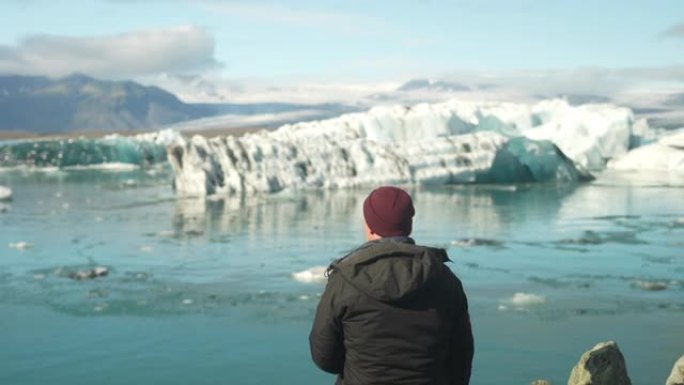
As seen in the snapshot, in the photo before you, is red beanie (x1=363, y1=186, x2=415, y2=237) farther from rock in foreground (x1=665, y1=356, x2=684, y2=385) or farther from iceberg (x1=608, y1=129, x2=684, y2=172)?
iceberg (x1=608, y1=129, x2=684, y2=172)

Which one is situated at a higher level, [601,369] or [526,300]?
[601,369]

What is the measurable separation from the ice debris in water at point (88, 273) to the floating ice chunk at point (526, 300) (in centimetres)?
531

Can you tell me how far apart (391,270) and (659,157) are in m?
40.8

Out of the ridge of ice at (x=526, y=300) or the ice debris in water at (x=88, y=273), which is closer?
the ridge of ice at (x=526, y=300)

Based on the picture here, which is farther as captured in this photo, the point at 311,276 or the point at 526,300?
the point at 311,276

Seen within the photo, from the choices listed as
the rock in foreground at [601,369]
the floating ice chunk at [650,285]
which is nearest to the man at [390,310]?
the rock in foreground at [601,369]

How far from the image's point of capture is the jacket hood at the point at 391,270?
11.5 feet

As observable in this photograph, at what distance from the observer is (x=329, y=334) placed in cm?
365

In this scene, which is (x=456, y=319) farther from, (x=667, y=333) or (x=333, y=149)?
(x=333, y=149)

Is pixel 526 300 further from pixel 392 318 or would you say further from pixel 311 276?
pixel 392 318

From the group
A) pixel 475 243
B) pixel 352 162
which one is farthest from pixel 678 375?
pixel 352 162

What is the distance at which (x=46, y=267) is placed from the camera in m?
13.0

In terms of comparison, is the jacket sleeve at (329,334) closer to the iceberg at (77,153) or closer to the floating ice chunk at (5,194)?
the floating ice chunk at (5,194)

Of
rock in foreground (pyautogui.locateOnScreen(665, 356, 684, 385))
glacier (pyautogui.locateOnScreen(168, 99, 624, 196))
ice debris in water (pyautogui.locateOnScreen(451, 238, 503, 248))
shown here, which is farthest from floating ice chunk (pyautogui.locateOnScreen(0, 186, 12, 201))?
rock in foreground (pyautogui.locateOnScreen(665, 356, 684, 385))
